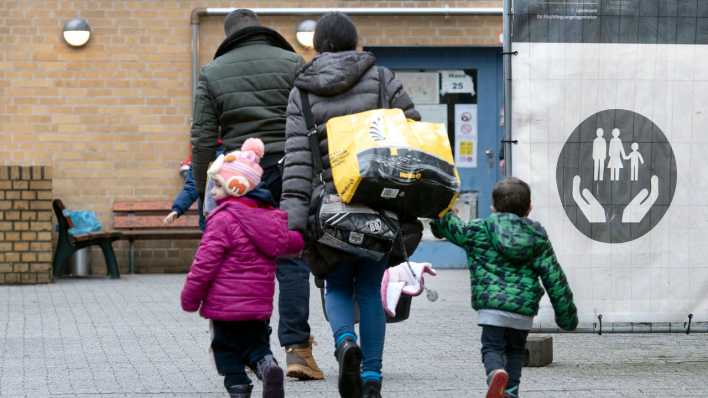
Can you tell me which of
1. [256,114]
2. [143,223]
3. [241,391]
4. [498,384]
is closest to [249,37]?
[256,114]

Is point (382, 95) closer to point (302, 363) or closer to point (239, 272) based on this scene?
point (239, 272)

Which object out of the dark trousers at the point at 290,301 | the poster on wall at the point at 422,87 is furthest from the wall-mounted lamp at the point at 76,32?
the dark trousers at the point at 290,301

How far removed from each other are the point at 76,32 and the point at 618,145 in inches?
333

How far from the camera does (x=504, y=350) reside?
6156 millimetres

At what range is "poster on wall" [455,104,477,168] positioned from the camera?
50.8 feet

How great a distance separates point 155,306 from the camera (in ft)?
38.0

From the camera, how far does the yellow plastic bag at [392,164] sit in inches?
240

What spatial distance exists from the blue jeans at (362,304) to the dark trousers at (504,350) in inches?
23.3

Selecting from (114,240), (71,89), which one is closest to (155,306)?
(114,240)

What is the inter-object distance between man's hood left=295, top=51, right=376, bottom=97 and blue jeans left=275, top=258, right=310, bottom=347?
125 centimetres

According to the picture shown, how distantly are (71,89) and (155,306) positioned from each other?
4.24 meters

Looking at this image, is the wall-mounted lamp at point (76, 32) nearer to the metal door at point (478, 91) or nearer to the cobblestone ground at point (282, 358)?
the metal door at point (478, 91)

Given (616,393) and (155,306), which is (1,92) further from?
(616,393)

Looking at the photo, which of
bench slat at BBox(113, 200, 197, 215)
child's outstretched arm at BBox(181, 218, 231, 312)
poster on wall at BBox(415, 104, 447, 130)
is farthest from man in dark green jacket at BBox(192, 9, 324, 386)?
poster on wall at BBox(415, 104, 447, 130)
